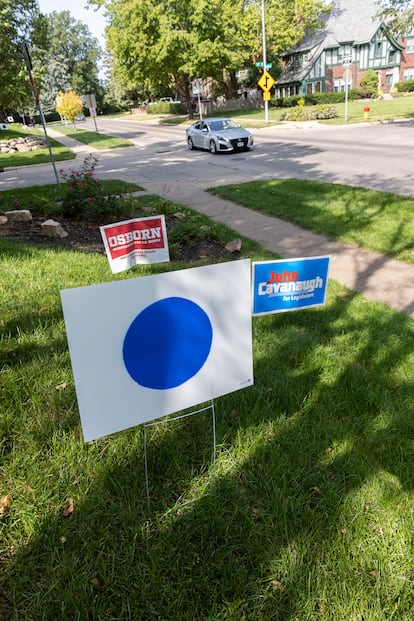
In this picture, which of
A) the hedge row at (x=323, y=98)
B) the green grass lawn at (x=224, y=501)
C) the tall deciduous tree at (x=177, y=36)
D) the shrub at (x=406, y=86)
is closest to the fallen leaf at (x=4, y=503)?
the green grass lawn at (x=224, y=501)

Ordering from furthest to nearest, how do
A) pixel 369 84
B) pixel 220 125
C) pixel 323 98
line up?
pixel 369 84 → pixel 323 98 → pixel 220 125

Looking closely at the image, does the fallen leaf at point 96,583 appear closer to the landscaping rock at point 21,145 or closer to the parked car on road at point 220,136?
the parked car on road at point 220,136

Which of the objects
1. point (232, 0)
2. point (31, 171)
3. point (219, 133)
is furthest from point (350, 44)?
point (31, 171)

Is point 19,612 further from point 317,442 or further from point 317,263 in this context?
point 317,263

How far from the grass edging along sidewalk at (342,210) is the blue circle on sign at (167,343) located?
14.4ft

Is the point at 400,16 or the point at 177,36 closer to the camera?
the point at 400,16

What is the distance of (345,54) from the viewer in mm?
53875

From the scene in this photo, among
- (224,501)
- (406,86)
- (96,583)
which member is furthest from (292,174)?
(406,86)

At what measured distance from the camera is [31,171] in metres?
17.5

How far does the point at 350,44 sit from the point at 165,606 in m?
64.5

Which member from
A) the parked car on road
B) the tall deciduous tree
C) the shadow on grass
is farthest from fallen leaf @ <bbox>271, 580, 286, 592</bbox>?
the tall deciduous tree

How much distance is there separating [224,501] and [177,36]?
4126 cm

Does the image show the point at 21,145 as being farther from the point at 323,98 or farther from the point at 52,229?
the point at 323,98

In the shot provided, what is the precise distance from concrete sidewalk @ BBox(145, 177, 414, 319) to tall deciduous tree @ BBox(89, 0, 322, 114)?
112 feet
